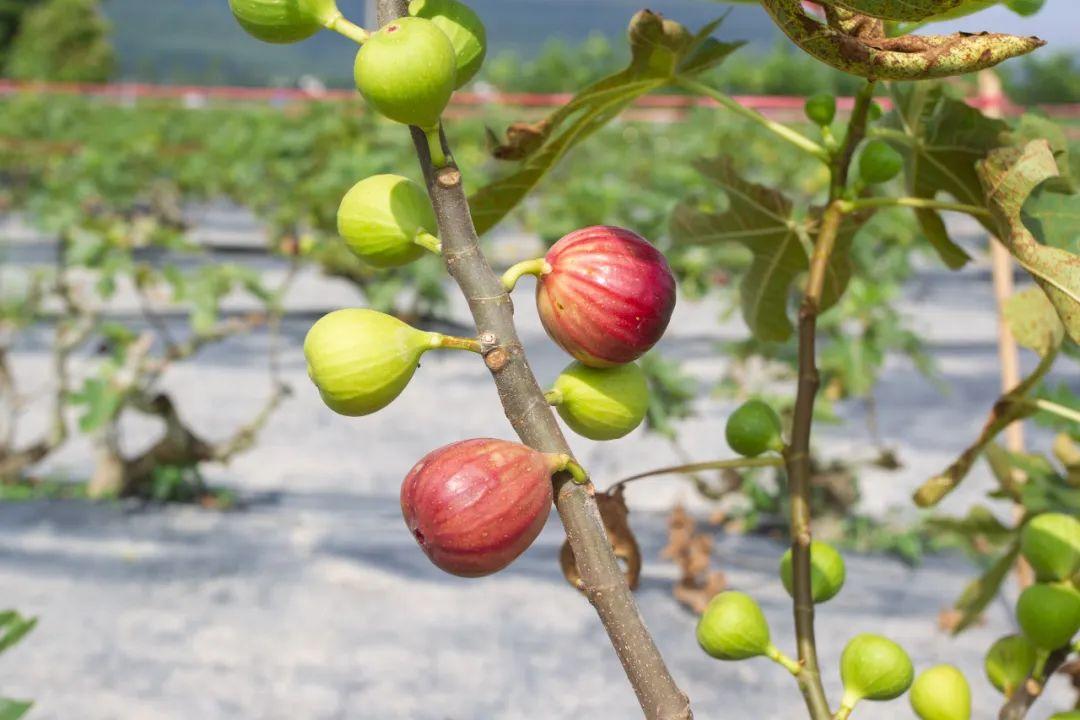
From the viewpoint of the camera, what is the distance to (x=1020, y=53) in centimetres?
45

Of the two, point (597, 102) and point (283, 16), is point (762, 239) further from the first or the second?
point (283, 16)

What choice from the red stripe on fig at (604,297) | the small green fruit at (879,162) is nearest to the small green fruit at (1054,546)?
the small green fruit at (879,162)

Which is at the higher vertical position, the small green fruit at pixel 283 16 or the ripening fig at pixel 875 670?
the small green fruit at pixel 283 16

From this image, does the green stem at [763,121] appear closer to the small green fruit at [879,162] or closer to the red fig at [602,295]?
the small green fruit at [879,162]

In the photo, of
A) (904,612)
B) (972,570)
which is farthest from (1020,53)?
(972,570)

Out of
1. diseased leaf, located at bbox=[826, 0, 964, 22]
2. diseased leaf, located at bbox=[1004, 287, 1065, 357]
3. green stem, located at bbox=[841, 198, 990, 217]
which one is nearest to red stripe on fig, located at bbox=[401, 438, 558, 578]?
diseased leaf, located at bbox=[826, 0, 964, 22]

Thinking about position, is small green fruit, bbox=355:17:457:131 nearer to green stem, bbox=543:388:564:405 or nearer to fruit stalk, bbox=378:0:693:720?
fruit stalk, bbox=378:0:693:720

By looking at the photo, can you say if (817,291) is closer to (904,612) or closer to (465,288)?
(465,288)

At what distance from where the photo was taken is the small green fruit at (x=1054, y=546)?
69cm

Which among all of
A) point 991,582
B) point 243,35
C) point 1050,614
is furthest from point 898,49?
point 243,35

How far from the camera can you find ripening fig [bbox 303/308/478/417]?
1.53 feet

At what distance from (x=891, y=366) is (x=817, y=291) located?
5380 mm

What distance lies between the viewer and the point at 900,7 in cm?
45

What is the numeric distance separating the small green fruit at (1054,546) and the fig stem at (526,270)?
375mm
